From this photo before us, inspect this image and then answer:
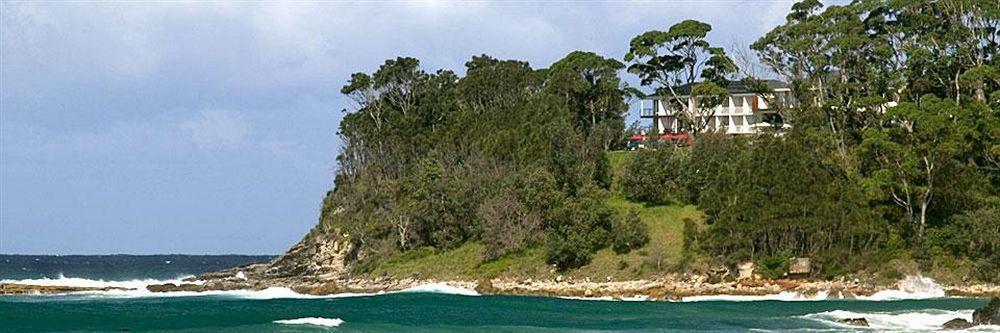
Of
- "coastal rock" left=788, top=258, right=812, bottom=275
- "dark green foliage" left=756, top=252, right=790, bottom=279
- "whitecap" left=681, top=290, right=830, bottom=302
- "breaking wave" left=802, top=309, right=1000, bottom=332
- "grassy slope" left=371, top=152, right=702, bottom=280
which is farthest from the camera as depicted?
"grassy slope" left=371, top=152, right=702, bottom=280

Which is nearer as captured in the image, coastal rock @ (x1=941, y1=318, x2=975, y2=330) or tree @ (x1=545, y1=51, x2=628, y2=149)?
coastal rock @ (x1=941, y1=318, x2=975, y2=330)

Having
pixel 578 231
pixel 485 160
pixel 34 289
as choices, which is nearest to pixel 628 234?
pixel 578 231

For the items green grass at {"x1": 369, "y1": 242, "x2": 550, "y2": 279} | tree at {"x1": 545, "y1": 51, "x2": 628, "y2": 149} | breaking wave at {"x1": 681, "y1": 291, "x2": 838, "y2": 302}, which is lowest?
breaking wave at {"x1": 681, "y1": 291, "x2": 838, "y2": 302}

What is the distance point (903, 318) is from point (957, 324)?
4657 millimetres

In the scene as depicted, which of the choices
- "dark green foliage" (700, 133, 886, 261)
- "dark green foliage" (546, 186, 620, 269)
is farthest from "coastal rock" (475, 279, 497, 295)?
"dark green foliage" (700, 133, 886, 261)

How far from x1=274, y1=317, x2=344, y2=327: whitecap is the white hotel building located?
45.4 meters

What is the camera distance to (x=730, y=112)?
330ft

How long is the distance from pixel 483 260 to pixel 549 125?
10111mm

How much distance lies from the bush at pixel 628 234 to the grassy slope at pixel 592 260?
16.5 inches

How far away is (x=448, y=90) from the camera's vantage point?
333ft

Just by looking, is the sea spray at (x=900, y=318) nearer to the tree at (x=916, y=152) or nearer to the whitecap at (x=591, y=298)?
the whitecap at (x=591, y=298)

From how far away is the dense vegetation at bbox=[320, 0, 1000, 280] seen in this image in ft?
230

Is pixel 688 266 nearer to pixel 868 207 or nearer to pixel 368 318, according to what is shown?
pixel 868 207

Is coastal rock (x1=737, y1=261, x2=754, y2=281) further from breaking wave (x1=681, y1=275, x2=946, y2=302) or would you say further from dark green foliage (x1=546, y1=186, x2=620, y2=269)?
dark green foliage (x1=546, y1=186, x2=620, y2=269)
